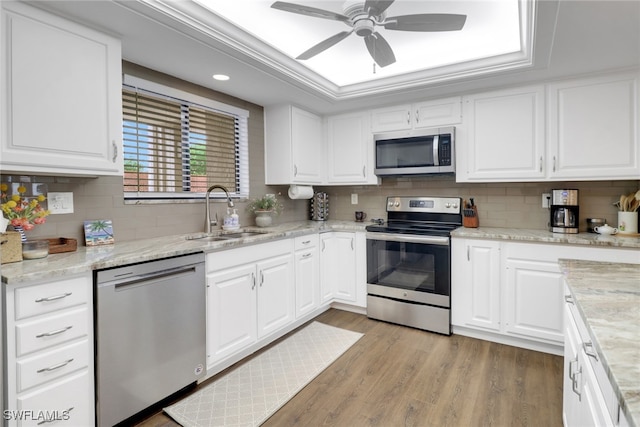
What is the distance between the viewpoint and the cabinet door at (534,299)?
258 centimetres

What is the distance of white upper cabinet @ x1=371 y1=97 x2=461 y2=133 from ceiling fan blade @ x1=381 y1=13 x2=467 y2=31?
147 centimetres

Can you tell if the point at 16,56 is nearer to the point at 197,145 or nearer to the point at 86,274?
the point at 86,274

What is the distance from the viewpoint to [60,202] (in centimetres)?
206

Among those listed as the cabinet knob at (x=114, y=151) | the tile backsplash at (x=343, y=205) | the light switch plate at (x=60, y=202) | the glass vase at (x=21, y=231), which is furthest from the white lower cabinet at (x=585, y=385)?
the light switch plate at (x=60, y=202)

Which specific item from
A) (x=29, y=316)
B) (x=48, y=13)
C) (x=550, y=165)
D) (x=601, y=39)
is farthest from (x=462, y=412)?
(x=48, y=13)

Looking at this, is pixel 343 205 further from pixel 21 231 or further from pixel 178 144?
pixel 21 231

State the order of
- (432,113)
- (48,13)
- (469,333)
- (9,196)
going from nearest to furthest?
(48,13) → (9,196) → (469,333) → (432,113)

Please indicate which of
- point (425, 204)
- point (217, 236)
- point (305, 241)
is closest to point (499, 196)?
point (425, 204)

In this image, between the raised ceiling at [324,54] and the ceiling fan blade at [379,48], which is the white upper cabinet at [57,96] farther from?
the ceiling fan blade at [379,48]

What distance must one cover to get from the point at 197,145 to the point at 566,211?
10.2ft

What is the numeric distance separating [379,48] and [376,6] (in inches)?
14.4

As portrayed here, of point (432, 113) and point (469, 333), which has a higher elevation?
point (432, 113)

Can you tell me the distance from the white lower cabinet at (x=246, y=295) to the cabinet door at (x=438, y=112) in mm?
1772

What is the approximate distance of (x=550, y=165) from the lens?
2.81m
